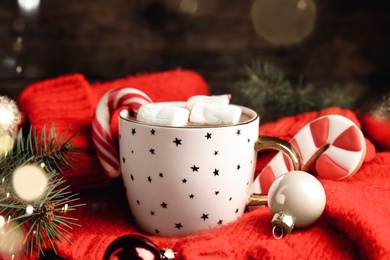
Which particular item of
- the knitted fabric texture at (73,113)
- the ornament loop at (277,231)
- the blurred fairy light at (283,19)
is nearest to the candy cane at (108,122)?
the knitted fabric texture at (73,113)

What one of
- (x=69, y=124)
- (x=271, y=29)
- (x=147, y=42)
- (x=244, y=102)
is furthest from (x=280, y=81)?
(x=69, y=124)

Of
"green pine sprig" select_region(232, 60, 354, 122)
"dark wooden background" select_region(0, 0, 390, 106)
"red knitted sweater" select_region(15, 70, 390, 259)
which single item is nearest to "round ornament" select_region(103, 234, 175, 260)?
"red knitted sweater" select_region(15, 70, 390, 259)

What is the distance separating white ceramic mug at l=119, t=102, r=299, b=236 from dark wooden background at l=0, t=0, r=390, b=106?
646mm

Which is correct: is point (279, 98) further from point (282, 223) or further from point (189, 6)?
point (282, 223)

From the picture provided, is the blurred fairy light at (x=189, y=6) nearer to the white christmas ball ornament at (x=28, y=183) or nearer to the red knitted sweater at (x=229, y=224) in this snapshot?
the red knitted sweater at (x=229, y=224)

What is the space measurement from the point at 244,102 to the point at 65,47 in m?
0.49

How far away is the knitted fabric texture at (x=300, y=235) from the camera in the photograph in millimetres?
574

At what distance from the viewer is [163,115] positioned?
67 cm

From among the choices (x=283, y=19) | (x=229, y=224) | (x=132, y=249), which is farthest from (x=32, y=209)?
(x=283, y=19)

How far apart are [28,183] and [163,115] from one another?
19cm

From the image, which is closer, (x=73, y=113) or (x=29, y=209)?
(x=29, y=209)

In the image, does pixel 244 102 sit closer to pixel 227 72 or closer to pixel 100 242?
pixel 227 72

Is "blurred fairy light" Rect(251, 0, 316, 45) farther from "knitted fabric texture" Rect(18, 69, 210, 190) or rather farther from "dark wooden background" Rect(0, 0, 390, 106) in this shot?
"knitted fabric texture" Rect(18, 69, 210, 190)

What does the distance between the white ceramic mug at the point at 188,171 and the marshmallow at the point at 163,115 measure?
0.01 m
